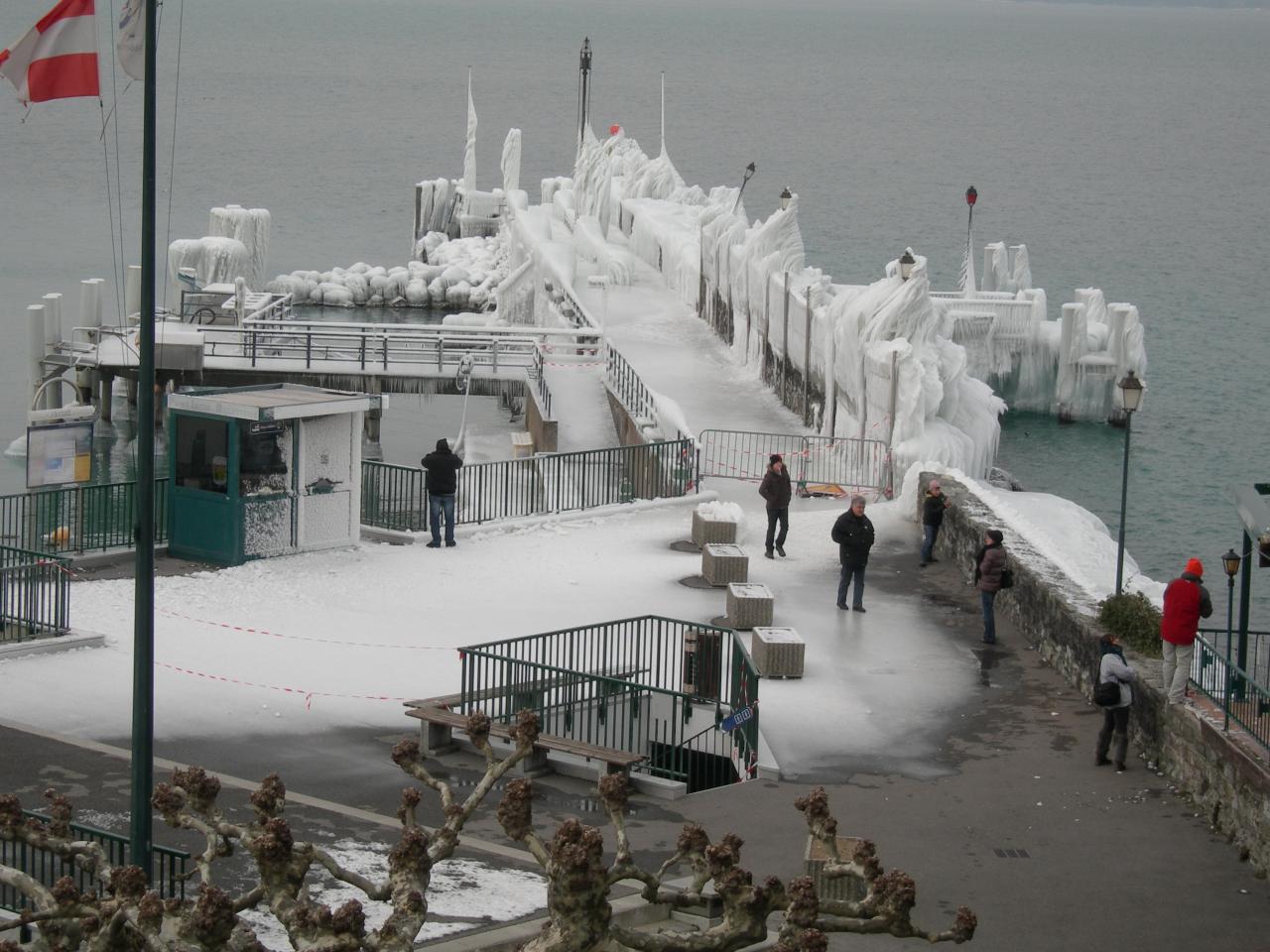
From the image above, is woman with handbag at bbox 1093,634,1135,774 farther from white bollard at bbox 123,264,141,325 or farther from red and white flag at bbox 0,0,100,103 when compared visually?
white bollard at bbox 123,264,141,325

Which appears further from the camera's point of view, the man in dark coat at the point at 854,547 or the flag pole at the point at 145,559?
the man in dark coat at the point at 854,547

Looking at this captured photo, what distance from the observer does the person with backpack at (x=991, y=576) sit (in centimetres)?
2094

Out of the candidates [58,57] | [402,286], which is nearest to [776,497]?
[58,57]

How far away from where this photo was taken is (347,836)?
48.1 feet

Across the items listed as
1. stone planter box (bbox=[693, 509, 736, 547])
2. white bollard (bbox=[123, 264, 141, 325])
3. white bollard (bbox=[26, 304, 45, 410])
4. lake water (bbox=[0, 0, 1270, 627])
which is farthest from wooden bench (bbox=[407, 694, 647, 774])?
white bollard (bbox=[123, 264, 141, 325])

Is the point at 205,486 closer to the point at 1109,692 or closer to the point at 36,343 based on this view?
the point at 1109,692

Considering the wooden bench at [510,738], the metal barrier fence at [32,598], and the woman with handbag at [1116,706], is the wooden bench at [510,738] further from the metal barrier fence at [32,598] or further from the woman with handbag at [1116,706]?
the metal barrier fence at [32,598]

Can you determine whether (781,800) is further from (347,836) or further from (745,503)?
(745,503)

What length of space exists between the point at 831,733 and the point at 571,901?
9.51 m

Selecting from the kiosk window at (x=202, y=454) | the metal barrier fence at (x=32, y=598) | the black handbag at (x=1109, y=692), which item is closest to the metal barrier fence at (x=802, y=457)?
the kiosk window at (x=202, y=454)

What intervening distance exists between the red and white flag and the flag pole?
4.75 feet

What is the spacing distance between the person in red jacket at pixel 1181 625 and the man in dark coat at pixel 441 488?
9.40 meters

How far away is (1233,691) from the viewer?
1634cm

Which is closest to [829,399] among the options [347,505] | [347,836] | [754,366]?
[754,366]
